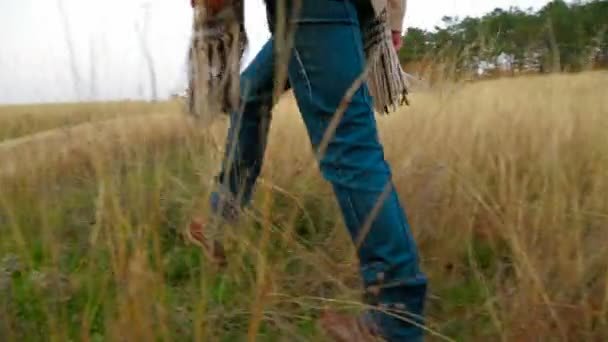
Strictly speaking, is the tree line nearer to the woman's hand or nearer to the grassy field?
the grassy field

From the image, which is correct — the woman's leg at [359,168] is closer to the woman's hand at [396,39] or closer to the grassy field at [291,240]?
the grassy field at [291,240]

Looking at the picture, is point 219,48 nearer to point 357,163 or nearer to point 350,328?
point 357,163

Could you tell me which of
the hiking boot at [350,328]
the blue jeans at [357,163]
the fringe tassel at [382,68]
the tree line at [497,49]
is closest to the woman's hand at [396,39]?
the fringe tassel at [382,68]

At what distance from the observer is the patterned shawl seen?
4.14ft

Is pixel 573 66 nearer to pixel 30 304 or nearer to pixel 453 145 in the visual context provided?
pixel 453 145

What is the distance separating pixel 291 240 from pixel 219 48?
0.40 meters

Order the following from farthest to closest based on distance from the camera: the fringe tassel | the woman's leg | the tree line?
the tree line
the fringe tassel
the woman's leg

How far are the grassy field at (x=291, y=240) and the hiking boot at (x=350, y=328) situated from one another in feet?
0.09

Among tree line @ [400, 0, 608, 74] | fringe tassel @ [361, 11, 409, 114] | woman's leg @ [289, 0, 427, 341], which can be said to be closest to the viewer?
woman's leg @ [289, 0, 427, 341]

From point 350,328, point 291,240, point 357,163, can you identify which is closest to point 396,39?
point 357,163

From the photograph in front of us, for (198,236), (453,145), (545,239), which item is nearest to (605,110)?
(453,145)

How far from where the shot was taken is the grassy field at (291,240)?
1.22 metres

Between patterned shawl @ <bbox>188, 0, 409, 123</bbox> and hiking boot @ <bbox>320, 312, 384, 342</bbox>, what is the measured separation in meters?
0.46

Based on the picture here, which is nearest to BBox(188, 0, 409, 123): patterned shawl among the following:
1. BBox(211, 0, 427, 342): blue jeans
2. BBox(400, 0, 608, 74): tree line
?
BBox(211, 0, 427, 342): blue jeans
